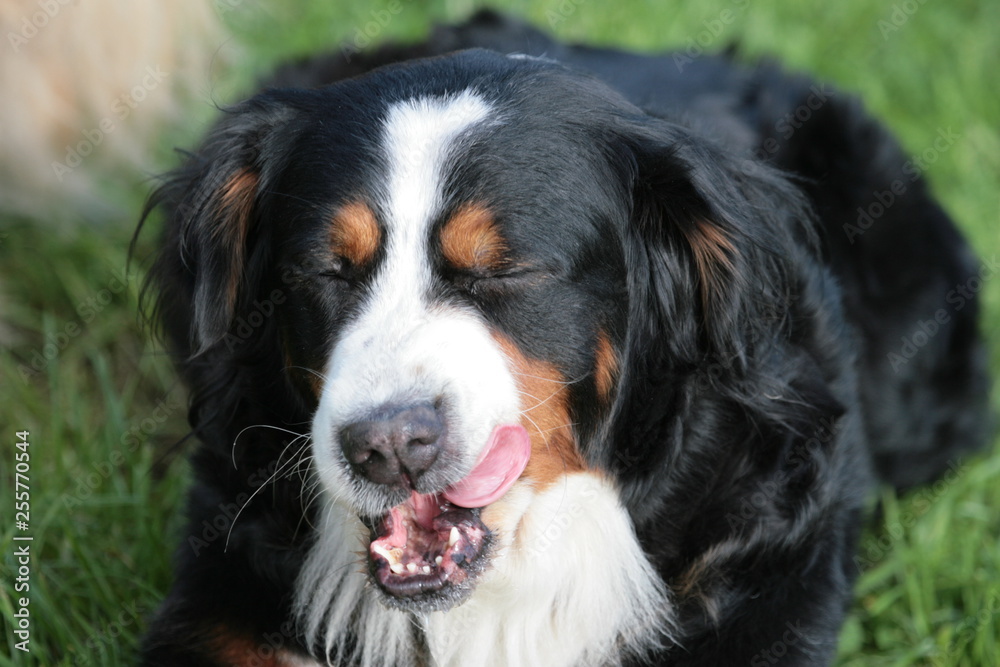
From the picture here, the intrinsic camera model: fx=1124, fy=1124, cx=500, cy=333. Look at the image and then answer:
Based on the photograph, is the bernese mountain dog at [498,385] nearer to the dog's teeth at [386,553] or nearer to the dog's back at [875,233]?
the dog's teeth at [386,553]

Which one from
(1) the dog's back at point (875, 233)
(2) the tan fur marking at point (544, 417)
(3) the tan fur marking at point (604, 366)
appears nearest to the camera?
(2) the tan fur marking at point (544, 417)

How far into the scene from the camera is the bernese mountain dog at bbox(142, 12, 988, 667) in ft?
7.62

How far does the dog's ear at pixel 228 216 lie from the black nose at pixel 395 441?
0.64m

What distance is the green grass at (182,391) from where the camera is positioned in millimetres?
3209

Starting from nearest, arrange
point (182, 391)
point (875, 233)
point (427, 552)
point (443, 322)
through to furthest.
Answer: point (443, 322)
point (427, 552)
point (875, 233)
point (182, 391)

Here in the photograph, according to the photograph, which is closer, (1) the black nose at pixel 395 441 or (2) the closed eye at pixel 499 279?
(1) the black nose at pixel 395 441

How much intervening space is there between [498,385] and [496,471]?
20 centimetres

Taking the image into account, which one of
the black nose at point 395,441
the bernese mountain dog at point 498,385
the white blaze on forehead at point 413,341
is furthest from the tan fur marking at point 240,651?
the black nose at point 395,441

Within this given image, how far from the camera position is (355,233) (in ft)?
7.70

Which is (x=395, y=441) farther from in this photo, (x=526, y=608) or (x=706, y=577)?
(x=706, y=577)

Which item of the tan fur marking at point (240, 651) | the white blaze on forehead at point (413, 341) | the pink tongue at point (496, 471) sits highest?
the white blaze on forehead at point (413, 341)

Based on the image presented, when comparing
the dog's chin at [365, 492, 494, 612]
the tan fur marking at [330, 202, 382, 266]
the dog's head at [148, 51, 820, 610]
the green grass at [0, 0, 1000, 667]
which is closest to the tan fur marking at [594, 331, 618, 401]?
the dog's head at [148, 51, 820, 610]

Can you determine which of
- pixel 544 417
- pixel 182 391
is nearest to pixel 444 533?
pixel 544 417

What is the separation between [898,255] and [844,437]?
1186mm
